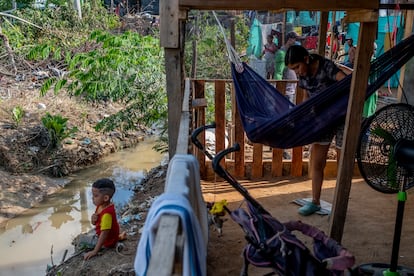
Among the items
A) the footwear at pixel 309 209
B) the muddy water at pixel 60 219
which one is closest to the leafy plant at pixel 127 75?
→ the muddy water at pixel 60 219

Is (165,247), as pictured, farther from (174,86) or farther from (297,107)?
(297,107)

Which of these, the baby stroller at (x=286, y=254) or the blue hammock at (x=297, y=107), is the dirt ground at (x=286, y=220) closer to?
the blue hammock at (x=297, y=107)

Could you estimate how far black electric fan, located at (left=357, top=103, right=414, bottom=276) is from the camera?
1.98 metres

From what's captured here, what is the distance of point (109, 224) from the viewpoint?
9.53ft

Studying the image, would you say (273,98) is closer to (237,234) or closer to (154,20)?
(237,234)

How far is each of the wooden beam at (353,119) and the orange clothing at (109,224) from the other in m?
1.46

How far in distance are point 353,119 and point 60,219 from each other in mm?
4161

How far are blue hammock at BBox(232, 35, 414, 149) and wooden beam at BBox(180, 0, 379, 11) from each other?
15.5 inches

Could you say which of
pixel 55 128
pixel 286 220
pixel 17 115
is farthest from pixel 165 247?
pixel 17 115

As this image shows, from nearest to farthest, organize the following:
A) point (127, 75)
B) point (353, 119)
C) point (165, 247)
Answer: point (165, 247) → point (353, 119) → point (127, 75)

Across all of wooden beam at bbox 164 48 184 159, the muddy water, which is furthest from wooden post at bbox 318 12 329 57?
the muddy water

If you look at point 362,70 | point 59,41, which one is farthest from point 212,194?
point 59,41

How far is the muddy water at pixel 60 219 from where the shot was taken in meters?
4.30

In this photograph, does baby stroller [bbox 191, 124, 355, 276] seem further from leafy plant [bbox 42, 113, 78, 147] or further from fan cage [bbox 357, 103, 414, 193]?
leafy plant [bbox 42, 113, 78, 147]
